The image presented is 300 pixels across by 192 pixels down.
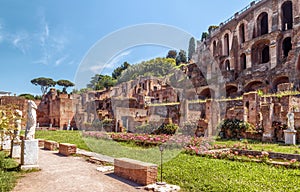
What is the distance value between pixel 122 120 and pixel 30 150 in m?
21.2

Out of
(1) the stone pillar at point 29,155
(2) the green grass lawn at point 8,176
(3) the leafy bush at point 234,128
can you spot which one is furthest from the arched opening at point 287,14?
(2) the green grass lawn at point 8,176

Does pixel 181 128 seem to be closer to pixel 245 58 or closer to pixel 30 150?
pixel 30 150

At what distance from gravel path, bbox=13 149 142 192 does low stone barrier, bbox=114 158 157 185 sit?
173mm

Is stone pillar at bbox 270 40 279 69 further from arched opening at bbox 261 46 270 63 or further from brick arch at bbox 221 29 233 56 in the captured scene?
brick arch at bbox 221 29 233 56

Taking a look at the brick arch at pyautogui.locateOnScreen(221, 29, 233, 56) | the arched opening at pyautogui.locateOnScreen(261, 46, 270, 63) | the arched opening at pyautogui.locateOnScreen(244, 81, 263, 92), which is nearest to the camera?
the arched opening at pyautogui.locateOnScreen(244, 81, 263, 92)

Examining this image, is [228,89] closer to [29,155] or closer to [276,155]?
[276,155]

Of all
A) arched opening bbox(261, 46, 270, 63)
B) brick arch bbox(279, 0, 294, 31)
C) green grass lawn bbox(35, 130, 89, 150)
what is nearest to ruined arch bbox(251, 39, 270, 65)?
arched opening bbox(261, 46, 270, 63)

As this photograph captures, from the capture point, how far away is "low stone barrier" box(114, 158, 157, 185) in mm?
5590

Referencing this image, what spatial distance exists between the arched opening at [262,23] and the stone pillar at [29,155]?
1468 inches

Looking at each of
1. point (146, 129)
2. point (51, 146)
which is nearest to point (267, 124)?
point (146, 129)

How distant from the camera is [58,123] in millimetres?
39969

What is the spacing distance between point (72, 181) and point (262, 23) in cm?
3947

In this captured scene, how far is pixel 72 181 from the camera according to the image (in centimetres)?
597

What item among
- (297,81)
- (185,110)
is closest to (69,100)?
(185,110)
